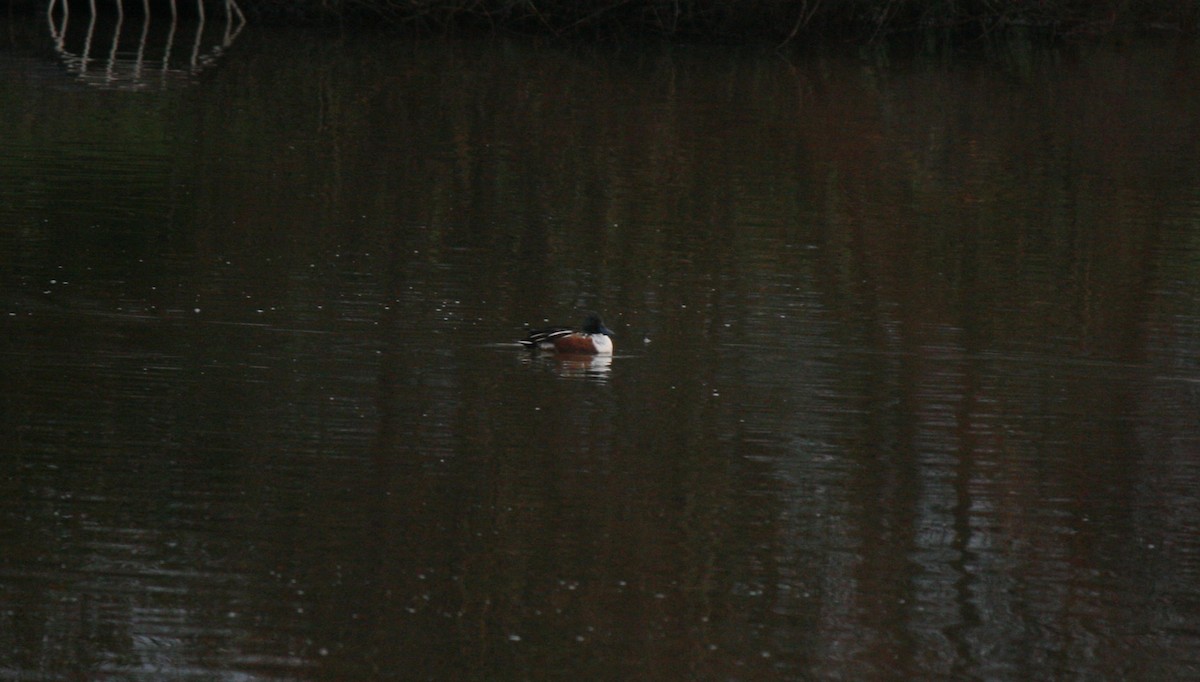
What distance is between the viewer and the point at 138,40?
43.0m

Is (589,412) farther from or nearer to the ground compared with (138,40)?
nearer to the ground

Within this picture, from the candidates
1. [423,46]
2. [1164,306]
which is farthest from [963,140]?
[423,46]

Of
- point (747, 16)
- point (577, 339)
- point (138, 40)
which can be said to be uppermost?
point (747, 16)

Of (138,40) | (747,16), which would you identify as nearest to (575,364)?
(138,40)

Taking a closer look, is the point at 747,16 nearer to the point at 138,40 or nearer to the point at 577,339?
the point at 138,40

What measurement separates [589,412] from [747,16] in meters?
35.4

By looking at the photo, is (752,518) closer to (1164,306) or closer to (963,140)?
(1164,306)

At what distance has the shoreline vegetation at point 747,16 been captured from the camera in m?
46.0

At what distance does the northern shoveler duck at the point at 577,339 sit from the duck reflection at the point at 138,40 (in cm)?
2008

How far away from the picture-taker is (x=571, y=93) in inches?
1350

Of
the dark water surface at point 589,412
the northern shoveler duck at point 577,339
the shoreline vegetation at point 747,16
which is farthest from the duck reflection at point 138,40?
the northern shoveler duck at point 577,339

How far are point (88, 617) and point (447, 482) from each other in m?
2.72

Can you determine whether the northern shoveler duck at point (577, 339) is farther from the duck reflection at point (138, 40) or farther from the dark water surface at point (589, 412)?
the duck reflection at point (138, 40)

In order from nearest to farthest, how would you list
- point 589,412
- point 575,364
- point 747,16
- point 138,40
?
point 589,412 → point 575,364 → point 138,40 → point 747,16
